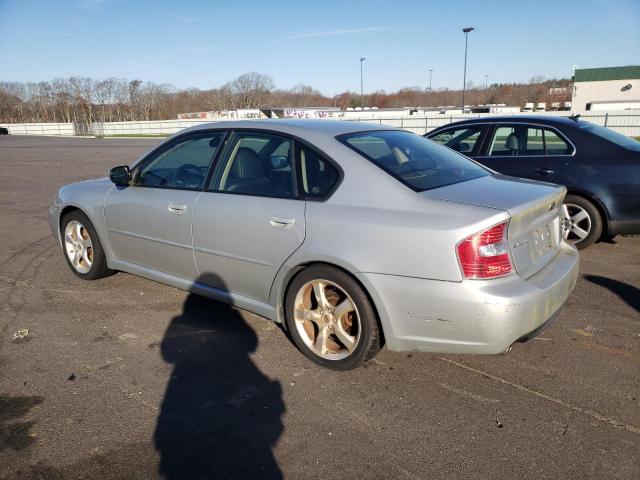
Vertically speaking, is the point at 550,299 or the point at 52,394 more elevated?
the point at 550,299

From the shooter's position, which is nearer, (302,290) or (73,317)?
(302,290)

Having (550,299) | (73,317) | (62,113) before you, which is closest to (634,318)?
(550,299)

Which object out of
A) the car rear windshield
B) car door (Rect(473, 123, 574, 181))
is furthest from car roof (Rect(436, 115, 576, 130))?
the car rear windshield

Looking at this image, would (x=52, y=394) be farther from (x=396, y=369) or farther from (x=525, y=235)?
(x=525, y=235)

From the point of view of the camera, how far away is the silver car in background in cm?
272

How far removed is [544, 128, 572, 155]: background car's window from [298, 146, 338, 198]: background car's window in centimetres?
376

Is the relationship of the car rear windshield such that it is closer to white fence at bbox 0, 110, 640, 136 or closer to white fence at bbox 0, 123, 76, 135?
white fence at bbox 0, 110, 640, 136

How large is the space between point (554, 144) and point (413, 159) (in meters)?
3.21

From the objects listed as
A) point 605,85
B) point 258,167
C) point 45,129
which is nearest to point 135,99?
point 45,129

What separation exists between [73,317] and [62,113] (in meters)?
112

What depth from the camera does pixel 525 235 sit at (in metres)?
2.93

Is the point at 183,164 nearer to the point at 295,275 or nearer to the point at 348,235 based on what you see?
the point at 295,275

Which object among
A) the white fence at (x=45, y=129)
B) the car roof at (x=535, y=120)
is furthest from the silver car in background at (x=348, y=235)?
the white fence at (x=45, y=129)

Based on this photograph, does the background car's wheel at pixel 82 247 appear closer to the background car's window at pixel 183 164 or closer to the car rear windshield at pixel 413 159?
the background car's window at pixel 183 164
